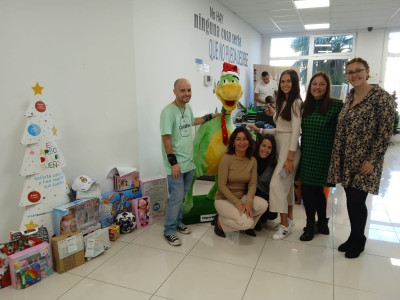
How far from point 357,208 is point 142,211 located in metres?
1.82

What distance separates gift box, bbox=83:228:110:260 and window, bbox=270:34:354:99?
6.86 meters

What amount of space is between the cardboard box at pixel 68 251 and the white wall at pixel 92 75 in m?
0.36

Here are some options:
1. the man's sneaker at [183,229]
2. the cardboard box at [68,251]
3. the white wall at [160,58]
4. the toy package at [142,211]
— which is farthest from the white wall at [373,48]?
the cardboard box at [68,251]

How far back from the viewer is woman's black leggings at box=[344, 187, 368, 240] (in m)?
2.20

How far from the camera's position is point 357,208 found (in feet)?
7.32

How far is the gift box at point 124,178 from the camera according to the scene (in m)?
2.86

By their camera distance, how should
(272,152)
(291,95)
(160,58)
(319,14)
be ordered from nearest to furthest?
1. (291,95)
2. (272,152)
3. (160,58)
4. (319,14)

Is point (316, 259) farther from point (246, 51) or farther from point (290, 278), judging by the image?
point (246, 51)

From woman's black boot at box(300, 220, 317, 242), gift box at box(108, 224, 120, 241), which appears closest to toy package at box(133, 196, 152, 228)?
gift box at box(108, 224, 120, 241)

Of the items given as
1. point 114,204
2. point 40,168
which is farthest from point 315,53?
point 40,168

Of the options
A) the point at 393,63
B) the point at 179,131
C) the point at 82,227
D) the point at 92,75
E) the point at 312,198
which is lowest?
the point at 82,227

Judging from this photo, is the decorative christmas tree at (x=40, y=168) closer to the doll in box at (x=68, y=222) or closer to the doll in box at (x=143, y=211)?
the doll in box at (x=68, y=222)

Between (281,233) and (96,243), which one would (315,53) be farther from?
(96,243)

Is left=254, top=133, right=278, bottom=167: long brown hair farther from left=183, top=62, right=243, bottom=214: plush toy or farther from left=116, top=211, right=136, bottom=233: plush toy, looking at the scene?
left=116, top=211, right=136, bottom=233: plush toy
